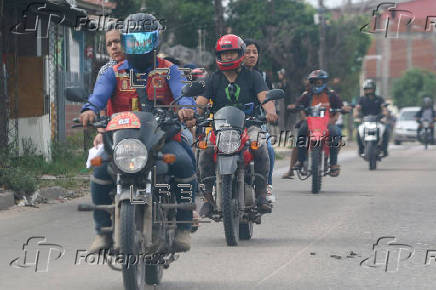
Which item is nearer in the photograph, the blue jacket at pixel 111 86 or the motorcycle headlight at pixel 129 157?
the motorcycle headlight at pixel 129 157

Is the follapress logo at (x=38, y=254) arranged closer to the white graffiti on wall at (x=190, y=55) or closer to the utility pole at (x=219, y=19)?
the utility pole at (x=219, y=19)

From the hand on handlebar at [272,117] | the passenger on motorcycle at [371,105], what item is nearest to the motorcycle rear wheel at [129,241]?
the hand on handlebar at [272,117]

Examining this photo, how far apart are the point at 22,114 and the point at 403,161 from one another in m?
11.4

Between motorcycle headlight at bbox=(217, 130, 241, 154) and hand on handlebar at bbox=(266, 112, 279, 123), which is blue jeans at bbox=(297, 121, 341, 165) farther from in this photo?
motorcycle headlight at bbox=(217, 130, 241, 154)

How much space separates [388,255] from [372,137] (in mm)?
13022

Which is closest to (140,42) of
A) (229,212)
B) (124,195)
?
(124,195)

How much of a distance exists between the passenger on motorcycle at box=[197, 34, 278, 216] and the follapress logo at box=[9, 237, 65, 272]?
143 centimetres

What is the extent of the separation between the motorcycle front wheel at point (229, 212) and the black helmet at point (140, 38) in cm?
221

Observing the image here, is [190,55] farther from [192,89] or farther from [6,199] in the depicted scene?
[192,89]

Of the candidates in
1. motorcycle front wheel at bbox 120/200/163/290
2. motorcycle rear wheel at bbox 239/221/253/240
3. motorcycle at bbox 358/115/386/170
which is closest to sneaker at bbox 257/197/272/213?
motorcycle rear wheel at bbox 239/221/253/240

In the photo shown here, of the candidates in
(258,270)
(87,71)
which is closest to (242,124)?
(258,270)

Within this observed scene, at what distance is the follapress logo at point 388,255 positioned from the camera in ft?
28.1

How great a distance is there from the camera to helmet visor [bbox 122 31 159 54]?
746 centimetres

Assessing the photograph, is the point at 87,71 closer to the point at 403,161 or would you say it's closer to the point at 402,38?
the point at 403,161
